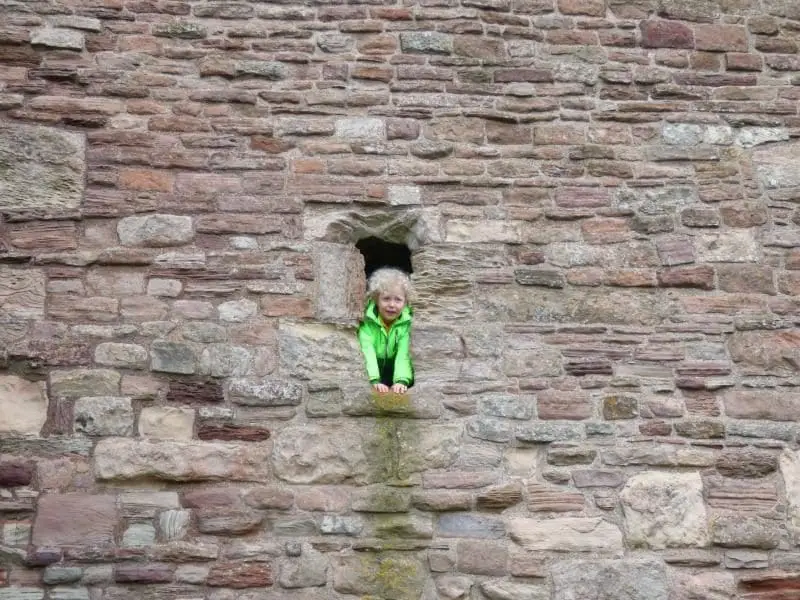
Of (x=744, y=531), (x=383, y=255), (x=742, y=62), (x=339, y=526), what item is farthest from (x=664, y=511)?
(x=742, y=62)

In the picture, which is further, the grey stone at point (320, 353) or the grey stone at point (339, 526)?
the grey stone at point (320, 353)

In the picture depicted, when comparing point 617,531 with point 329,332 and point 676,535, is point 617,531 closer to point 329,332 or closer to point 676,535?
point 676,535

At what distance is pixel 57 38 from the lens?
457cm

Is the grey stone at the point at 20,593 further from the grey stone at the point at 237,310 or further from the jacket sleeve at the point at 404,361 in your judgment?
the jacket sleeve at the point at 404,361

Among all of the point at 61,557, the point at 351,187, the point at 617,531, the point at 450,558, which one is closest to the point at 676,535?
the point at 617,531

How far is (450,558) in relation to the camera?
3900 mm

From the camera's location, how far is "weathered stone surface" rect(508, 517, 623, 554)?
13.0 ft

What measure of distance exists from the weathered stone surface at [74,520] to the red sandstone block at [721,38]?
132 inches

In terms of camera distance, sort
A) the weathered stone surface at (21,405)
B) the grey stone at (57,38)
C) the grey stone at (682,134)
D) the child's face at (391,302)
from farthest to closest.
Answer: the grey stone at (682,134) < the grey stone at (57,38) < the child's face at (391,302) < the weathered stone surface at (21,405)

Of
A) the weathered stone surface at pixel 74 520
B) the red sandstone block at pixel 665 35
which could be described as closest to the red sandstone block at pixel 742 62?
the red sandstone block at pixel 665 35

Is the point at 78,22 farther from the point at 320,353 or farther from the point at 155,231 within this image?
the point at 320,353

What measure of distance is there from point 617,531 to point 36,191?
2.73 m

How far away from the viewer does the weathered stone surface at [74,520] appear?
381cm

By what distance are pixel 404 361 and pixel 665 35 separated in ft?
6.70
